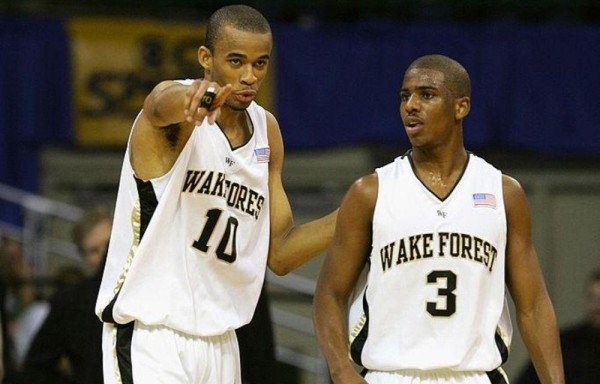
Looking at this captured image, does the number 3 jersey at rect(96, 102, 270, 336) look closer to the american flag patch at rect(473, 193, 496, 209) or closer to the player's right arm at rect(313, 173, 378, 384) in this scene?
the player's right arm at rect(313, 173, 378, 384)

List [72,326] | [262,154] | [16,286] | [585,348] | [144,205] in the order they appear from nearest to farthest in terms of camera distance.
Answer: [144,205], [262,154], [72,326], [585,348], [16,286]

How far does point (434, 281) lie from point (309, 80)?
8052mm

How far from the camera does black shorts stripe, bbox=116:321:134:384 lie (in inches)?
218

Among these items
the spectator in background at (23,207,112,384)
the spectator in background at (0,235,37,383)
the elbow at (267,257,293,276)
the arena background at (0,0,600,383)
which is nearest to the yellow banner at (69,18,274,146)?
the arena background at (0,0,600,383)

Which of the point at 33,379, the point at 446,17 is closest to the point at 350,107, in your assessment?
the point at 446,17

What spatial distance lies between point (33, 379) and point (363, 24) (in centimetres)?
661

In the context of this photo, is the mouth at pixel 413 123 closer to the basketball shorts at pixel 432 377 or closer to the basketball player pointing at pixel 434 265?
the basketball player pointing at pixel 434 265

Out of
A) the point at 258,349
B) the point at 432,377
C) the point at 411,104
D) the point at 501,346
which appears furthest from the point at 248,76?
the point at 258,349

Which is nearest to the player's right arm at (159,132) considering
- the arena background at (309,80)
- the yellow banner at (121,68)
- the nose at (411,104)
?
the nose at (411,104)

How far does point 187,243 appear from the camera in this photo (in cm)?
559

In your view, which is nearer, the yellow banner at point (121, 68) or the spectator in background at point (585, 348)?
the spectator in background at point (585, 348)

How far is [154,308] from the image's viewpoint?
5547mm

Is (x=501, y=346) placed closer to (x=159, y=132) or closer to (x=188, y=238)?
(x=188, y=238)

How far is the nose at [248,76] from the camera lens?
5.48m
